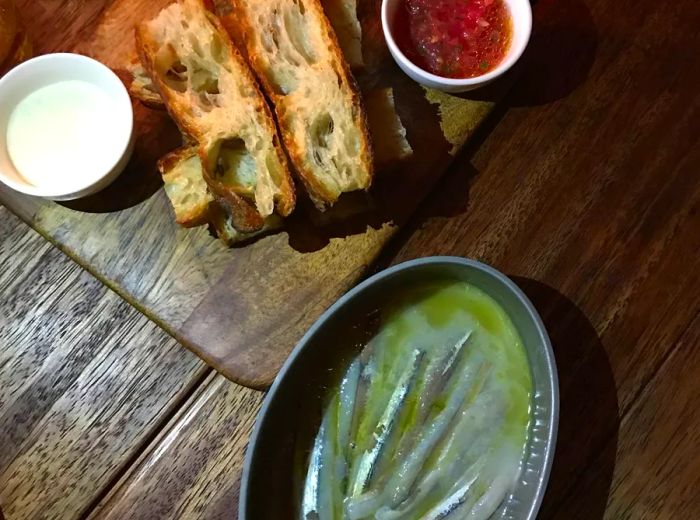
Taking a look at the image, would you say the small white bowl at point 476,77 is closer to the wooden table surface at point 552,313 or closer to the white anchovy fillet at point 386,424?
the wooden table surface at point 552,313

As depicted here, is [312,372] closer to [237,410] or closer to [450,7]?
[237,410]

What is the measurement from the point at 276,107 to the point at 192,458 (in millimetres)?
664

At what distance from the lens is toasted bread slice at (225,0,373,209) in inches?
51.3

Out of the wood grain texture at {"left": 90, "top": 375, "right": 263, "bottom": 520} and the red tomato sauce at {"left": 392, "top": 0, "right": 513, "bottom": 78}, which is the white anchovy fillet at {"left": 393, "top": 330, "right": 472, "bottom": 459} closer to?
the wood grain texture at {"left": 90, "top": 375, "right": 263, "bottom": 520}

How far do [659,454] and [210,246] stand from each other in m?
0.93

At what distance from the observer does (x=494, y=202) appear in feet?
4.74

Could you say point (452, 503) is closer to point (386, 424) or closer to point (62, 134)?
point (386, 424)

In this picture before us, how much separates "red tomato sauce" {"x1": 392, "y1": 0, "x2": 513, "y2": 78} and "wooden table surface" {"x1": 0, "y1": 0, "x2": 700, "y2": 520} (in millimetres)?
109

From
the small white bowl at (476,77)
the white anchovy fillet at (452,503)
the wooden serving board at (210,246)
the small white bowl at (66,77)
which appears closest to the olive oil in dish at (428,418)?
the white anchovy fillet at (452,503)

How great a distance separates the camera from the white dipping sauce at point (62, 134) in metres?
1.34

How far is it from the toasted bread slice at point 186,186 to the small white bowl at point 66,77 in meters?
0.09

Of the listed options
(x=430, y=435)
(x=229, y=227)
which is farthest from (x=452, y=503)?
(x=229, y=227)

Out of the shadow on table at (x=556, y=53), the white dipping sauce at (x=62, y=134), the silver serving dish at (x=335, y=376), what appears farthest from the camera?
the shadow on table at (x=556, y=53)

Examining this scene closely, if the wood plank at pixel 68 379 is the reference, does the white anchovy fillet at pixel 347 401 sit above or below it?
below
